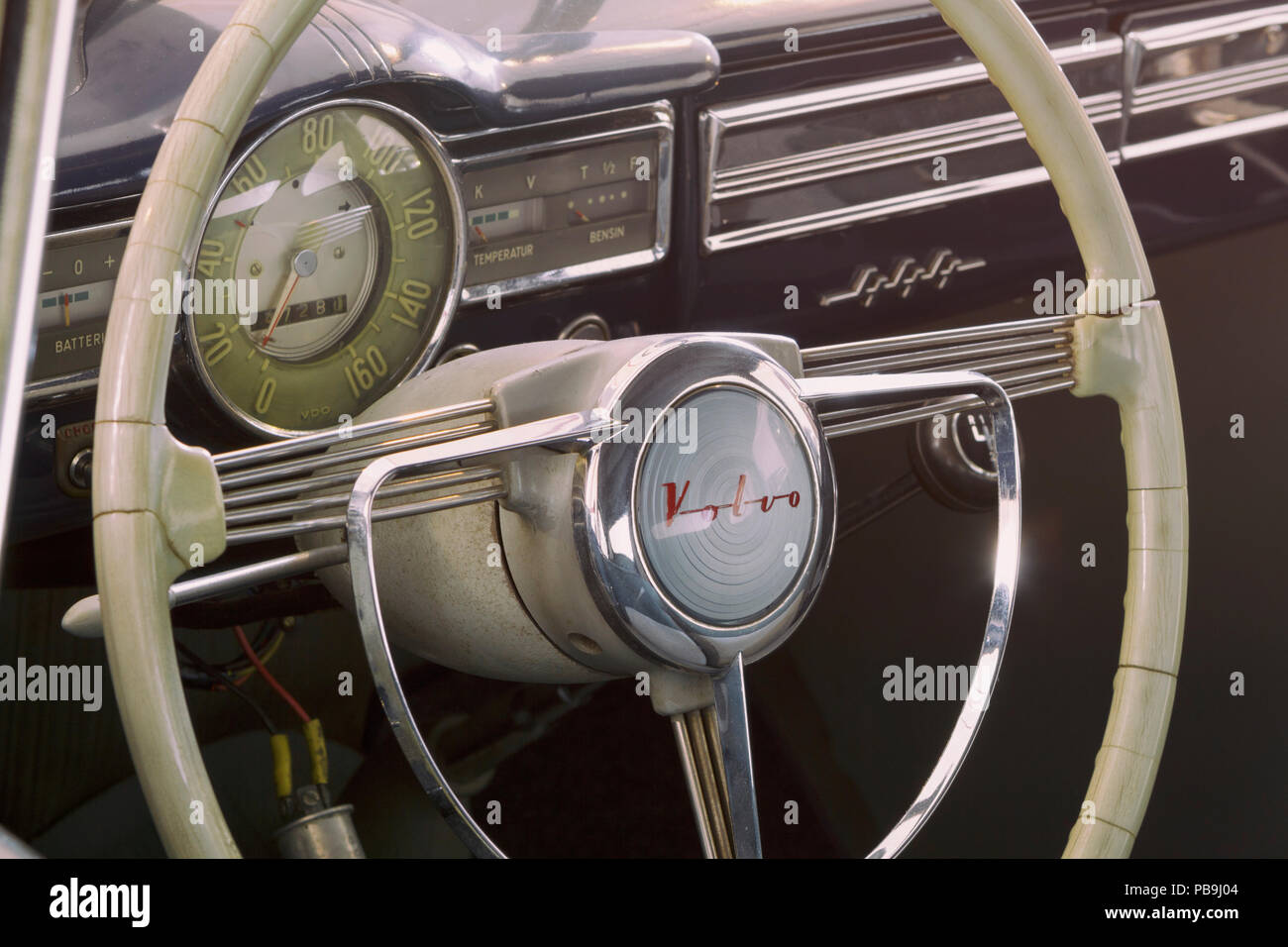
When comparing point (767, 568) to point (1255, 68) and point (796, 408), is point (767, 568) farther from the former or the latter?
point (1255, 68)

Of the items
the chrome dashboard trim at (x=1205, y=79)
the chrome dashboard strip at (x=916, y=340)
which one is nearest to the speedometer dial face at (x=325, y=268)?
the chrome dashboard strip at (x=916, y=340)

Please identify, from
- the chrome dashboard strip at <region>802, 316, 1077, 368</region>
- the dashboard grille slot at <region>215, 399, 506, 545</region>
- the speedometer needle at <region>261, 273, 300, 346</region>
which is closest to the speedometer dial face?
the speedometer needle at <region>261, 273, 300, 346</region>

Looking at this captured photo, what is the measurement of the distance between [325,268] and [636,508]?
393mm

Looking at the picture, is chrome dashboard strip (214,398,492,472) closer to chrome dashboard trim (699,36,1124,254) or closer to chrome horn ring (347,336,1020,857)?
chrome horn ring (347,336,1020,857)

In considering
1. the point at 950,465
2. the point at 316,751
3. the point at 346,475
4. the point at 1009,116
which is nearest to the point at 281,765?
the point at 316,751

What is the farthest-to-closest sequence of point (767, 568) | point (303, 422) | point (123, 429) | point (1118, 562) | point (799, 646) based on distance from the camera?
point (1118, 562)
point (799, 646)
point (303, 422)
point (767, 568)
point (123, 429)

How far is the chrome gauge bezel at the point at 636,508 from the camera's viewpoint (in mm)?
727

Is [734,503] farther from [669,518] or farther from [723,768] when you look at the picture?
[723,768]

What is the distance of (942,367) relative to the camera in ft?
2.88

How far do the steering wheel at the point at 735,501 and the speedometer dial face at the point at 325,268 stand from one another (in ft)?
0.96

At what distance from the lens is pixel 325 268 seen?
3.32ft

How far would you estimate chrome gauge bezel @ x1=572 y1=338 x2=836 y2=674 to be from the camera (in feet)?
2.39

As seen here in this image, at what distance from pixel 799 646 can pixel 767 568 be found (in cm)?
71

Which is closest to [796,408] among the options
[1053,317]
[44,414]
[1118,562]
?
[1053,317]
